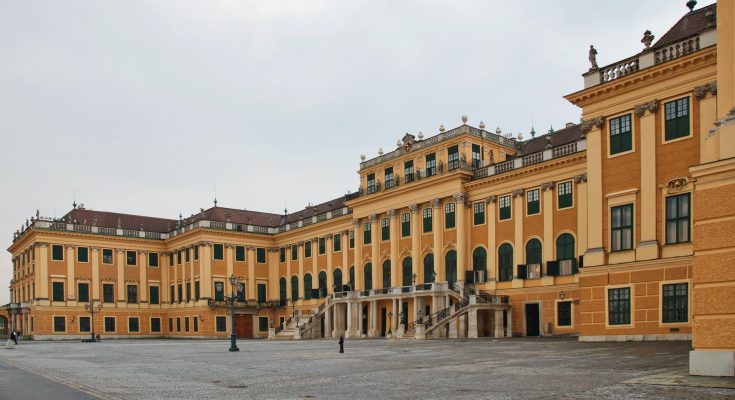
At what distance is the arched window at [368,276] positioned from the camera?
64125mm

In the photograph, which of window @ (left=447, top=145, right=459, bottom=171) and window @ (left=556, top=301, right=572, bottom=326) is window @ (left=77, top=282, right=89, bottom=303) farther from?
window @ (left=556, top=301, right=572, bottom=326)

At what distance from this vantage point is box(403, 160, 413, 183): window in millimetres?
60531

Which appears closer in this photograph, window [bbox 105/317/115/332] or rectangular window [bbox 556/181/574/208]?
rectangular window [bbox 556/181/574/208]

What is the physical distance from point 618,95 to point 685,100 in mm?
3440

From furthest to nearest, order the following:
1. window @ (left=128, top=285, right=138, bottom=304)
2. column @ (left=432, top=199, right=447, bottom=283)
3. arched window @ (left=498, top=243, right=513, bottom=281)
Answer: window @ (left=128, top=285, right=138, bottom=304)
column @ (left=432, top=199, right=447, bottom=283)
arched window @ (left=498, top=243, right=513, bottom=281)

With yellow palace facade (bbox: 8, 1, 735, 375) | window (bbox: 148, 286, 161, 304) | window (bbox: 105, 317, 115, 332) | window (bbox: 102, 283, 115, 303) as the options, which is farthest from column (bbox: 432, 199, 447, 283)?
window (bbox: 105, 317, 115, 332)

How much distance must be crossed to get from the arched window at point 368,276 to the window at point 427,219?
8165 mm

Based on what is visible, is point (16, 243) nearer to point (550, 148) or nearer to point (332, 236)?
point (332, 236)

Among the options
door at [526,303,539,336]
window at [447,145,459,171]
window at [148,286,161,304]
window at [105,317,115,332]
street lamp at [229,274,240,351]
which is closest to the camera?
street lamp at [229,274,240,351]

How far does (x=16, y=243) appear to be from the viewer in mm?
86688

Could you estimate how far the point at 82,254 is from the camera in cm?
7962

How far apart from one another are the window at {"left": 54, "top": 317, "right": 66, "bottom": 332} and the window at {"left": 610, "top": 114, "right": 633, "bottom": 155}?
64.5 metres

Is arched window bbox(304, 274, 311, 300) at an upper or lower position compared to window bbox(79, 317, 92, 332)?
upper

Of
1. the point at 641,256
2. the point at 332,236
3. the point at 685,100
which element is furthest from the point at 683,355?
the point at 332,236
